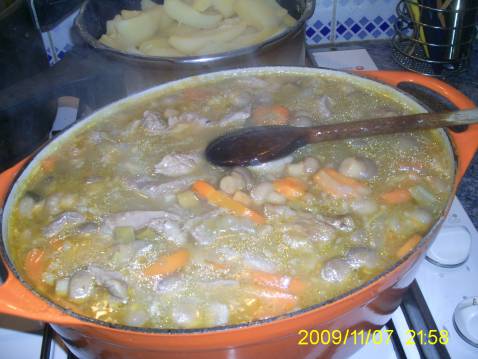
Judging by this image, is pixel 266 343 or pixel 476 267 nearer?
pixel 266 343

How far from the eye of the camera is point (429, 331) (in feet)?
4.18

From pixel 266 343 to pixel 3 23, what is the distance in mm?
1624

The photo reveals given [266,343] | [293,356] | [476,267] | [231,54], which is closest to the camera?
[266,343]

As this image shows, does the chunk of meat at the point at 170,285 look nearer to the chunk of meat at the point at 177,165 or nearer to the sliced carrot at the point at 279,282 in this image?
Answer: the sliced carrot at the point at 279,282

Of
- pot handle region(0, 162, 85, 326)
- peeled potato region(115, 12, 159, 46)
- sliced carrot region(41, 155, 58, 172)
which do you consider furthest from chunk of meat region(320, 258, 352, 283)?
peeled potato region(115, 12, 159, 46)

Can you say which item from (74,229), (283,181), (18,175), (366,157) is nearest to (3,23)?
(18,175)

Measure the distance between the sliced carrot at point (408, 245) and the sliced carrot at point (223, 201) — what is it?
0.36 m

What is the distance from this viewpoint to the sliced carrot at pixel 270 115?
5.28 ft

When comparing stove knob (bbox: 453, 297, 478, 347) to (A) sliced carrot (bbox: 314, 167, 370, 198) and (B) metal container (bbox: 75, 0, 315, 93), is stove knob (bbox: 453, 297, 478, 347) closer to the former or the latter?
(A) sliced carrot (bbox: 314, 167, 370, 198)

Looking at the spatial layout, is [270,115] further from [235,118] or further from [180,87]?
[180,87]

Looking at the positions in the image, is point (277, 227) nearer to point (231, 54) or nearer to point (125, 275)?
point (125, 275)

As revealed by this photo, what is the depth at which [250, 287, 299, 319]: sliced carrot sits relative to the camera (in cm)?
109

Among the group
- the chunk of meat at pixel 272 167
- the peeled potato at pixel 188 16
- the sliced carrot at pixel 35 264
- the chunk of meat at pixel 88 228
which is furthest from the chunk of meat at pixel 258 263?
the peeled potato at pixel 188 16

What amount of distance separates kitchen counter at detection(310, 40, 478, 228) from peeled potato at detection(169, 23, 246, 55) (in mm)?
881
